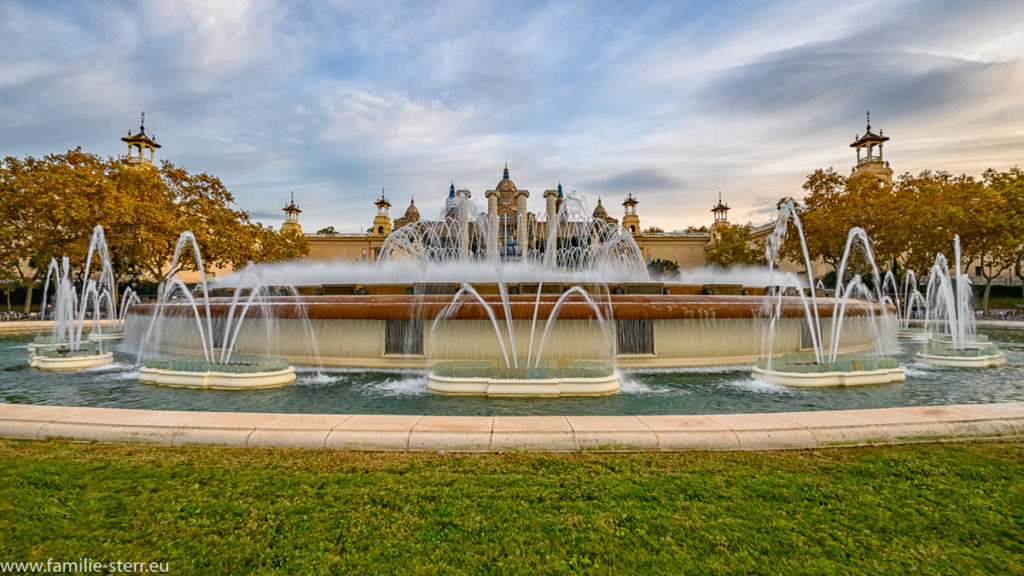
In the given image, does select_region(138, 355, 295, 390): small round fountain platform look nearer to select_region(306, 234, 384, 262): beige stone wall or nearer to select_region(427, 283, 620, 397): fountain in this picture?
select_region(427, 283, 620, 397): fountain

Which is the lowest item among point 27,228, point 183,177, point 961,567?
point 961,567

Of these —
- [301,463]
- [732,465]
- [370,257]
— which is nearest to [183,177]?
[301,463]

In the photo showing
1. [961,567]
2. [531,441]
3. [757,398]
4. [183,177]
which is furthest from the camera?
[183,177]

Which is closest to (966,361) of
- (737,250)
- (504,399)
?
(504,399)

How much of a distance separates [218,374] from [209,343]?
3626 millimetres

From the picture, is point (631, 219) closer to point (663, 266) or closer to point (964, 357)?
point (663, 266)

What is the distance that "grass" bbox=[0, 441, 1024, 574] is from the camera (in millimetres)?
2842

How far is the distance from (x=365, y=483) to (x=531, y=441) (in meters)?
1.59

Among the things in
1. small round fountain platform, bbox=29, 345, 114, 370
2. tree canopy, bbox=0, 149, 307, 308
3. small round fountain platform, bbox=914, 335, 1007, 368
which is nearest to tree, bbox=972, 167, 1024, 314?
small round fountain platform, bbox=914, 335, 1007, 368

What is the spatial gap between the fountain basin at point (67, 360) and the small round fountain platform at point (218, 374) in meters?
3.24

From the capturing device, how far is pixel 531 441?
15.5 feet

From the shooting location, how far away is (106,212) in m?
26.6

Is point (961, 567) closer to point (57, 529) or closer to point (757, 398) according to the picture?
point (757, 398)

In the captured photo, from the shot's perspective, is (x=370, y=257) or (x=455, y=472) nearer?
(x=455, y=472)
